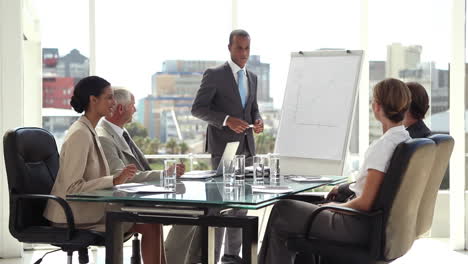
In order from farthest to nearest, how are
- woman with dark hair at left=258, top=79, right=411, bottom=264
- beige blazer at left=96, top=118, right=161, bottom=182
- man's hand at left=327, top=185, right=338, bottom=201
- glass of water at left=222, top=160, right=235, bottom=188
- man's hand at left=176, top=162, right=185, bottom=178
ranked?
1. man's hand at left=327, top=185, right=338, bottom=201
2. man's hand at left=176, top=162, right=185, bottom=178
3. beige blazer at left=96, top=118, right=161, bottom=182
4. glass of water at left=222, top=160, right=235, bottom=188
5. woman with dark hair at left=258, top=79, right=411, bottom=264

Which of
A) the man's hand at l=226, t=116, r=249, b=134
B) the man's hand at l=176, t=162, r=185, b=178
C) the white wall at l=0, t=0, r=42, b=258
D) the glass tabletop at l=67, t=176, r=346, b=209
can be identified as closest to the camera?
the glass tabletop at l=67, t=176, r=346, b=209

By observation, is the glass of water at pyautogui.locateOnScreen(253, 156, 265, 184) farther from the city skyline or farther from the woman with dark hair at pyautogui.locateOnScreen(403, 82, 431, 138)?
the city skyline

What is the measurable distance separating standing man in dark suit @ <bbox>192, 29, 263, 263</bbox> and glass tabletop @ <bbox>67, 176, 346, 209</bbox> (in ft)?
4.12

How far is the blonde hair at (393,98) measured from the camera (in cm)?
372

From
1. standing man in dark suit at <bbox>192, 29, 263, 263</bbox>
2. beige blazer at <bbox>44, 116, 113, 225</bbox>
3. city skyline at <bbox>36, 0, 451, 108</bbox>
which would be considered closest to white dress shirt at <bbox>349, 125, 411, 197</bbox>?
beige blazer at <bbox>44, 116, 113, 225</bbox>

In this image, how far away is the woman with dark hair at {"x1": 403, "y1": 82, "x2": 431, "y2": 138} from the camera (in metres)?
4.29

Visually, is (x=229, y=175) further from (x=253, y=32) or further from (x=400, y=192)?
(x=253, y=32)

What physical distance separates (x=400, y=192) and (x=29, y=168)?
2098 mm

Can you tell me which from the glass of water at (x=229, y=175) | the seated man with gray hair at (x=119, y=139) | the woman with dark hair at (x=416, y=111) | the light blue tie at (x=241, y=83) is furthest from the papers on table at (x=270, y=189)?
the light blue tie at (x=241, y=83)

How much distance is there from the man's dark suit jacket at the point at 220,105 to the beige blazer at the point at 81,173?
4.85 ft

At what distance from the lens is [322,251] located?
3754 millimetres

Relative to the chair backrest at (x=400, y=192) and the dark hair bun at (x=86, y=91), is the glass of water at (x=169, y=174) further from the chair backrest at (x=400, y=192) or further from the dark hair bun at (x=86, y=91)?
the chair backrest at (x=400, y=192)

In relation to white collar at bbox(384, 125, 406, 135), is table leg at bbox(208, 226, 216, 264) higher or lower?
lower

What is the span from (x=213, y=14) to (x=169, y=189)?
3.30 m
